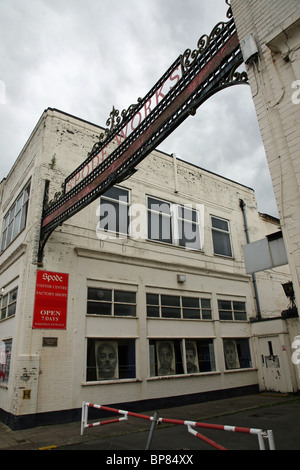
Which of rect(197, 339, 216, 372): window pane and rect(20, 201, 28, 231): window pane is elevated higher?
rect(20, 201, 28, 231): window pane

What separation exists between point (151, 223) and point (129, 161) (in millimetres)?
6540

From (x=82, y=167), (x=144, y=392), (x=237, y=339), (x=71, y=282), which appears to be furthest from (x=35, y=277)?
(x=237, y=339)

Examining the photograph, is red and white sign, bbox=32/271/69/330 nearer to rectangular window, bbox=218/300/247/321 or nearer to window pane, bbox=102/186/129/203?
window pane, bbox=102/186/129/203

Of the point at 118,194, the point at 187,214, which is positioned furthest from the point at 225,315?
the point at 118,194

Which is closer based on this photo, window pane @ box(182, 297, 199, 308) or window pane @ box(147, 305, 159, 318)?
window pane @ box(147, 305, 159, 318)

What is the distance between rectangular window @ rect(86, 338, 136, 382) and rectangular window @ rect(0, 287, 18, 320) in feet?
9.37

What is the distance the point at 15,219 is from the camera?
13375mm

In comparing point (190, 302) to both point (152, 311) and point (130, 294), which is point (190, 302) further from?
point (130, 294)

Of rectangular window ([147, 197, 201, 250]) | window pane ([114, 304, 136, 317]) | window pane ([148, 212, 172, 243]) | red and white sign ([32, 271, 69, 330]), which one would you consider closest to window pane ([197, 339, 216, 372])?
window pane ([114, 304, 136, 317])

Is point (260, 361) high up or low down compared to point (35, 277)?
down

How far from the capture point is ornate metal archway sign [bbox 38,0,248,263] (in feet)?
16.7

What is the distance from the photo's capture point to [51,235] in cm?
1053
